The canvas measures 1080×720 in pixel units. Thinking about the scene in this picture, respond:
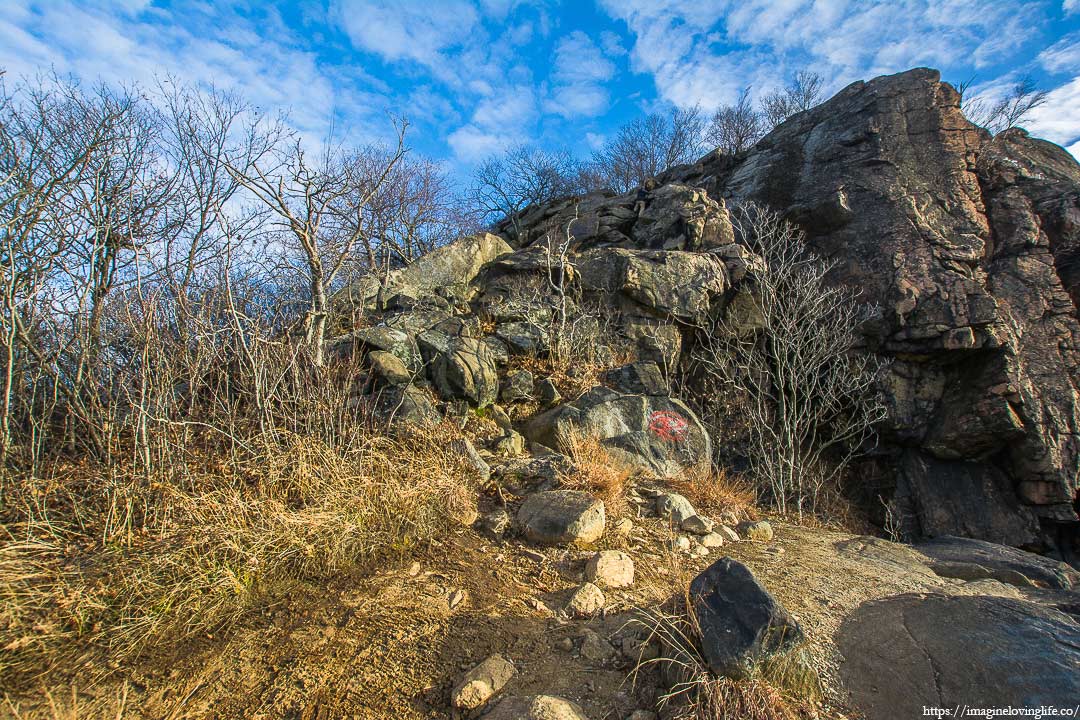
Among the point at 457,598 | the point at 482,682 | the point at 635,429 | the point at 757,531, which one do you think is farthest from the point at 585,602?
the point at 635,429

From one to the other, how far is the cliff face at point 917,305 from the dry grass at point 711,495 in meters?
0.44

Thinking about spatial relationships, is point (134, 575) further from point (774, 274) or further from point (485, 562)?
point (774, 274)

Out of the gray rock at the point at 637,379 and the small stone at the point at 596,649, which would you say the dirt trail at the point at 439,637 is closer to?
the small stone at the point at 596,649

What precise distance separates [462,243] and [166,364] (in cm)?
628

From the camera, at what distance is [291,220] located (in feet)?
16.0

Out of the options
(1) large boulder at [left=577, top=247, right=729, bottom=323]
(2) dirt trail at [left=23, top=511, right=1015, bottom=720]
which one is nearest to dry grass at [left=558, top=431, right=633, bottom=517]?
(2) dirt trail at [left=23, top=511, right=1015, bottom=720]

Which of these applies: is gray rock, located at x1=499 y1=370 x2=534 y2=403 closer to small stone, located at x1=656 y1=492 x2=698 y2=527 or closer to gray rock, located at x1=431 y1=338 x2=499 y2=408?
gray rock, located at x1=431 y1=338 x2=499 y2=408

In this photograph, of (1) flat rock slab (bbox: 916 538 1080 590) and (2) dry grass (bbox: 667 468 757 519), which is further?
(2) dry grass (bbox: 667 468 757 519)

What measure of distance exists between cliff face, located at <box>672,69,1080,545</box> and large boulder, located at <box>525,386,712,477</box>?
4887 millimetres

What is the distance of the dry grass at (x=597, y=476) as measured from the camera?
4369 millimetres

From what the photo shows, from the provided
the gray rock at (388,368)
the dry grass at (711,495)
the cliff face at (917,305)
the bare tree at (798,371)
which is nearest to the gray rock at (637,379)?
the cliff face at (917,305)

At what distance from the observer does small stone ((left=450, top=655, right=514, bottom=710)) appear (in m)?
2.20

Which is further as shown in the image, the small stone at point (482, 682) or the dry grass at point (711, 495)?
the dry grass at point (711, 495)

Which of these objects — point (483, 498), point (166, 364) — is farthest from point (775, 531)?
point (166, 364)
